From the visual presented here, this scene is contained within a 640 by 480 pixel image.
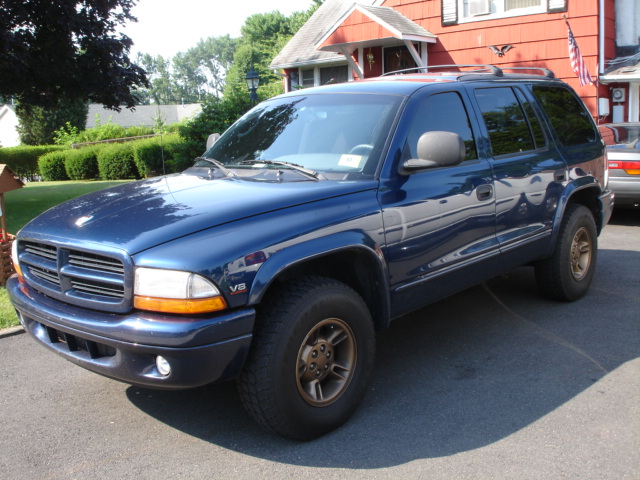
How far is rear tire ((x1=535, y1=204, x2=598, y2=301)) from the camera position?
5422mm

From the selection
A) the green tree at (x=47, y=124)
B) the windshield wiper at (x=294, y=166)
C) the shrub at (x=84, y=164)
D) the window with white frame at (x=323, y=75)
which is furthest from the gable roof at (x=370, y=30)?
the green tree at (x=47, y=124)

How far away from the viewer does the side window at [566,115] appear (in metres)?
5.44

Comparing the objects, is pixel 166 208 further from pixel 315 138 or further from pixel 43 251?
pixel 315 138

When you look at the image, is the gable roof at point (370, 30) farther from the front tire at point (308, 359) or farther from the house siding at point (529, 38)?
the front tire at point (308, 359)

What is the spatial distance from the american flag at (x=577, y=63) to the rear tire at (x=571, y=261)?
9.63 metres

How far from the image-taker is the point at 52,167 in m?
27.1

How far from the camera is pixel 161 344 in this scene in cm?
294

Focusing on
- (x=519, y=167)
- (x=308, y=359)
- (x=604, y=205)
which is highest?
(x=519, y=167)

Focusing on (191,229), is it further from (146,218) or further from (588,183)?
(588,183)

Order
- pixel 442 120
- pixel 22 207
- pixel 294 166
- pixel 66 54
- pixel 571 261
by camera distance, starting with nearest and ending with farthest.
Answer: pixel 294 166 → pixel 442 120 → pixel 571 261 → pixel 66 54 → pixel 22 207

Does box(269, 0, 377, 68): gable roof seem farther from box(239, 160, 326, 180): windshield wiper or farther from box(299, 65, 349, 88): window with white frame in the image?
box(239, 160, 326, 180): windshield wiper

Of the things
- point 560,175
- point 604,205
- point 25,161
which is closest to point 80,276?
point 560,175

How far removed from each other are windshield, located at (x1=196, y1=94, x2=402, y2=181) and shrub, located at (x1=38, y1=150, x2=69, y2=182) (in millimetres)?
24519

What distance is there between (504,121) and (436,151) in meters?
1.34
